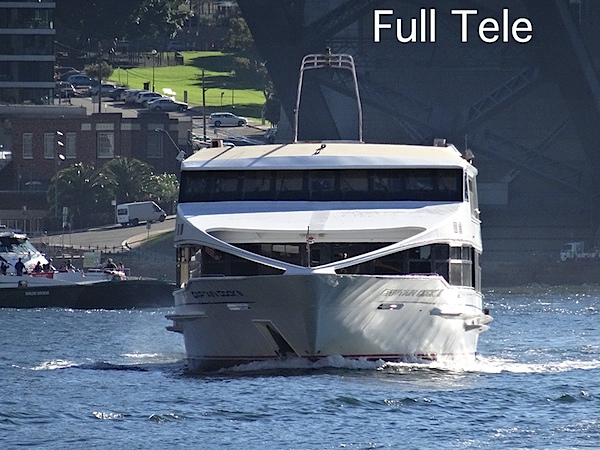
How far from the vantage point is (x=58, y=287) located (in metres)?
85.3

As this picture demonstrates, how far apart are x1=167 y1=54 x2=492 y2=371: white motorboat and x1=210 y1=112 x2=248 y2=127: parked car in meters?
137

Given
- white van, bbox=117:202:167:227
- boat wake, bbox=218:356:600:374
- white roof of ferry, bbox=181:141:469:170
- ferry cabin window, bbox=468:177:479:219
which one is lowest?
white van, bbox=117:202:167:227

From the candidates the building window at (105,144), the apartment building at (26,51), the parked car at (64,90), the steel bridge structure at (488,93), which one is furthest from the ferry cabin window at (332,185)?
the parked car at (64,90)

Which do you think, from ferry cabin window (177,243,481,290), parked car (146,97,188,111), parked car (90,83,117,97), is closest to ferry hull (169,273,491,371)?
ferry cabin window (177,243,481,290)

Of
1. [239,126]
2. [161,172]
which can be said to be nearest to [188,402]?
[161,172]

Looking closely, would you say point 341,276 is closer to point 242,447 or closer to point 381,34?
point 242,447

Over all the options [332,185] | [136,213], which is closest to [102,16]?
[136,213]

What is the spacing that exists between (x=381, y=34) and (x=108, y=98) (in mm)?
62976

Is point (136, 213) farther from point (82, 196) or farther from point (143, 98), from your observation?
point (143, 98)

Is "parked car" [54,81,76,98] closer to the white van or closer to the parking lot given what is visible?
the parking lot

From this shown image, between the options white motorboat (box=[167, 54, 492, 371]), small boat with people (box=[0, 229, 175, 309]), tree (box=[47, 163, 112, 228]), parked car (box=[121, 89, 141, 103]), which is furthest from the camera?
parked car (box=[121, 89, 141, 103])

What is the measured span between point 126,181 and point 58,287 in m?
57.3

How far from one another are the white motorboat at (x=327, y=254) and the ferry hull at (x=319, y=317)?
31 mm

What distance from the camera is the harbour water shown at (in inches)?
1346
